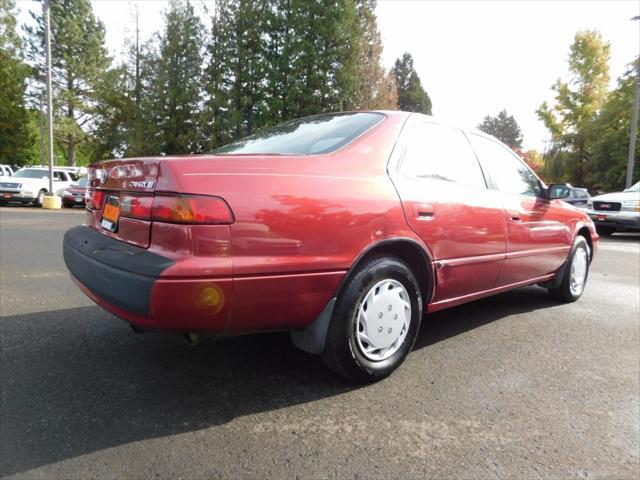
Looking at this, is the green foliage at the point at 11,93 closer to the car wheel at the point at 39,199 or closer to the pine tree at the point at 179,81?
the pine tree at the point at 179,81

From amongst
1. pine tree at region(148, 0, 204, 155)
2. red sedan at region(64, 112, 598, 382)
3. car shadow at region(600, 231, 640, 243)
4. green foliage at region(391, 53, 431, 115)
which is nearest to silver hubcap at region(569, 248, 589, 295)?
red sedan at region(64, 112, 598, 382)

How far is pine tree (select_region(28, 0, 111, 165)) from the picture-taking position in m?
35.2

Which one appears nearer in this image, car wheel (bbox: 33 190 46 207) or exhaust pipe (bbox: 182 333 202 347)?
exhaust pipe (bbox: 182 333 202 347)

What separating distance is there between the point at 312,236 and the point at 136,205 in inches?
33.2

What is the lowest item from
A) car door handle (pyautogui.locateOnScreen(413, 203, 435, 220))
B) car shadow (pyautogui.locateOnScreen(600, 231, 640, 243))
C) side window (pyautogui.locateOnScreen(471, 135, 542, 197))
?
car shadow (pyautogui.locateOnScreen(600, 231, 640, 243))

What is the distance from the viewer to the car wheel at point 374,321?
2.34 metres

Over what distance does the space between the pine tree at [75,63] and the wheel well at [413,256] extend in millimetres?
37656

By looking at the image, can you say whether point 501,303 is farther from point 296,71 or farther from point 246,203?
point 296,71

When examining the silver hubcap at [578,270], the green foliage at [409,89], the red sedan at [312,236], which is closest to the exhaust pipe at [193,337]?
the red sedan at [312,236]

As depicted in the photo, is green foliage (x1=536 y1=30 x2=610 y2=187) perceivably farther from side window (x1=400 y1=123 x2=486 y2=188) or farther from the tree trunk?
the tree trunk

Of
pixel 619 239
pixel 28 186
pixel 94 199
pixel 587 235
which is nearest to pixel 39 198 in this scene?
pixel 28 186

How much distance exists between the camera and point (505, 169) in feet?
11.9

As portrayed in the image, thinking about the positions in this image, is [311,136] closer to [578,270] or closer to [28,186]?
[578,270]

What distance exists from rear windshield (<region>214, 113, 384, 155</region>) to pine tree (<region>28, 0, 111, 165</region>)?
36.7 metres
